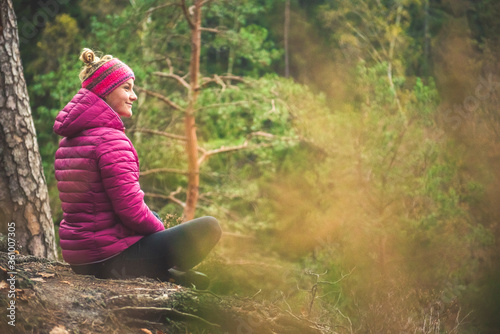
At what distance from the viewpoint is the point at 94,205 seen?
2477 millimetres

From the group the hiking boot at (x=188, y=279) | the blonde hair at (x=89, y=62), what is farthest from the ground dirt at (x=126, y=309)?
the blonde hair at (x=89, y=62)

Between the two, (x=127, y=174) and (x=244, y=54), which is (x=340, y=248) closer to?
(x=244, y=54)

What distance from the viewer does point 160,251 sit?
261 centimetres

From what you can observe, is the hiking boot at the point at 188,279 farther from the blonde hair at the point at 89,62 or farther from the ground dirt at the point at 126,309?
the blonde hair at the point at 89,62

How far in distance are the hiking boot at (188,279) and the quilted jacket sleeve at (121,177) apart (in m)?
0.38

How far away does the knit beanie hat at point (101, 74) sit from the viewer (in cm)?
262

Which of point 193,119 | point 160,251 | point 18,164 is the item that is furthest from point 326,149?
point 160,251

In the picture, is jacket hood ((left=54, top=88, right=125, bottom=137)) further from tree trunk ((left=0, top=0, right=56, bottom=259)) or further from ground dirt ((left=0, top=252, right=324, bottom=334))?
tree trunk ((left=0, top=0, right=56, bottom=259))

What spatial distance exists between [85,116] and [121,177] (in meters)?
0.35

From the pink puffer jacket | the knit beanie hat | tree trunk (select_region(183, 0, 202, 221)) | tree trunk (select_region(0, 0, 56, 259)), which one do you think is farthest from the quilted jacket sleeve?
tree trunk (select_region(183, 0, 202, 221))

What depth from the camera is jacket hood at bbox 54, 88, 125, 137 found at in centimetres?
250

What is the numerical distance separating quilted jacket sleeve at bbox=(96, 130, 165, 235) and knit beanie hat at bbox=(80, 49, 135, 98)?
25 centimetres

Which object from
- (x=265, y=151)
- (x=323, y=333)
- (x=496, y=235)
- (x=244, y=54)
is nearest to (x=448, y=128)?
(x=496, y=235)

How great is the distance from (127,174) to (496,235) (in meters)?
7.61
